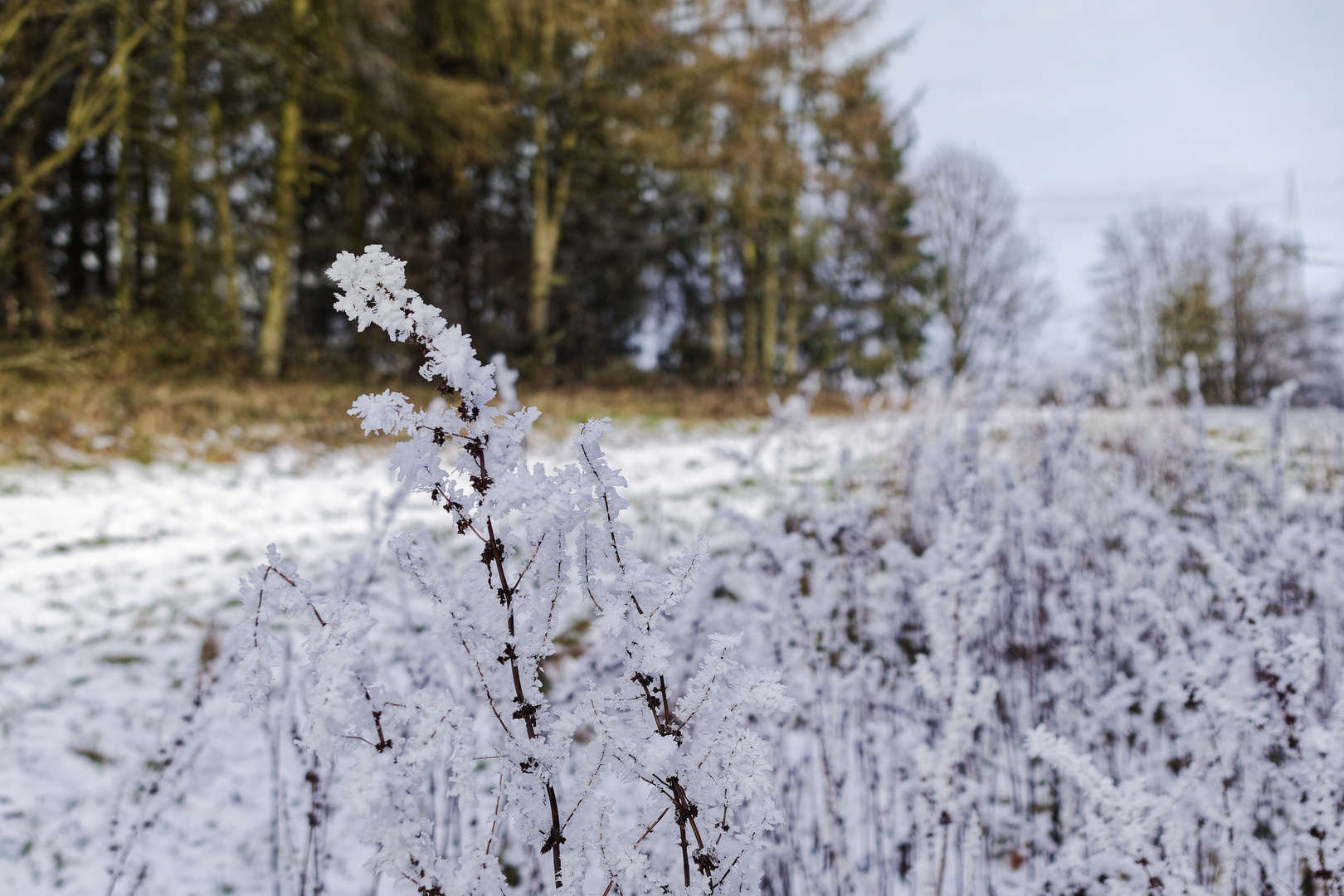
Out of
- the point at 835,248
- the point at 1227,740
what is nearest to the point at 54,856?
the point at 1227,740

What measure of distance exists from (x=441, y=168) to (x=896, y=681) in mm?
14260

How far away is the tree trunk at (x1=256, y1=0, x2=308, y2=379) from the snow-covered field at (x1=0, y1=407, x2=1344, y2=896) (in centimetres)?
681

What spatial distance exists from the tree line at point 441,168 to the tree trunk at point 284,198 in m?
0.03

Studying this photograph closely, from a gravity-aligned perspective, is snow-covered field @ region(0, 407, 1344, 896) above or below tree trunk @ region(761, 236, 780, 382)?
below

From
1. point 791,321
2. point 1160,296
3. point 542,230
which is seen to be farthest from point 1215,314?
point 542,230

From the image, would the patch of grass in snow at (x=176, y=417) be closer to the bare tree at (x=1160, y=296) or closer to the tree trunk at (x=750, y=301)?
the tree trunk at (x=750, y=301)

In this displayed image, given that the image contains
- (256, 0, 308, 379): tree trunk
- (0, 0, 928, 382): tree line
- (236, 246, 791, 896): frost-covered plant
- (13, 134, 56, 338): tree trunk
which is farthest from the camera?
(256, 0, 308, 379): tree trunk

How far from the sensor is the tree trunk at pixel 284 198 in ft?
33.1

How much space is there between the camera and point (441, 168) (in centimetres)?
1433

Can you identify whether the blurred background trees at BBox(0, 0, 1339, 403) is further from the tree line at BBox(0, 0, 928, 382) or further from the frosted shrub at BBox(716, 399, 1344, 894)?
the frosted shrub at BBox(716, 399, 1344, 894)

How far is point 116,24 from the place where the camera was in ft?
31.6

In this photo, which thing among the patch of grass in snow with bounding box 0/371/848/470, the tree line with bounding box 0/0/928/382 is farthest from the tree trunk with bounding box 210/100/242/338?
the patch of grass in snow with bounding box 0/371/848/470

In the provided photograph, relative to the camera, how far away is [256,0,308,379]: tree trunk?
10.1 meters

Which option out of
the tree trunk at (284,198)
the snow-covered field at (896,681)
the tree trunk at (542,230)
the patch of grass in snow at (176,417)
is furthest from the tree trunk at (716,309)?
the snow-covered field at (896,681)
